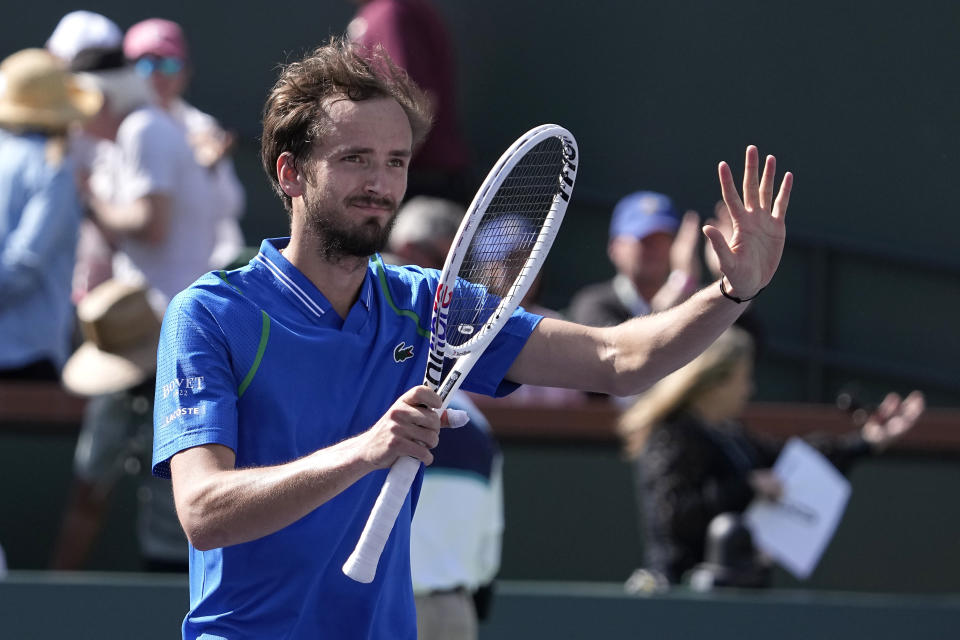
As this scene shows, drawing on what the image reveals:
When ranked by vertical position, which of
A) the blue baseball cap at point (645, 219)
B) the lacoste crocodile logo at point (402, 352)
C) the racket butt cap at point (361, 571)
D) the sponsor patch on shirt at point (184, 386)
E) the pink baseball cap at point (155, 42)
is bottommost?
the racket butt cap at point (361, 571)

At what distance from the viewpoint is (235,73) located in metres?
8.22

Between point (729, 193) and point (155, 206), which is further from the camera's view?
point (155, 206)

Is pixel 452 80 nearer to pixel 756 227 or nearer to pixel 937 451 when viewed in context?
pixel 937 451

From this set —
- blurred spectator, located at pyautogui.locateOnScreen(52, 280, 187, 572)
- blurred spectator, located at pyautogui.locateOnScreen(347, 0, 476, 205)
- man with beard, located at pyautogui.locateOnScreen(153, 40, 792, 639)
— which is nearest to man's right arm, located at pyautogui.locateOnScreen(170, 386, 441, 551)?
man with beard, located at pyautogui.locateOnScreen(153, 40, 792, 639)

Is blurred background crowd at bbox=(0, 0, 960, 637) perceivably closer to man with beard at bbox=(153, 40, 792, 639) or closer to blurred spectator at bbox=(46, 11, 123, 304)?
blurred spectator at bbox=(46, 11, 123, 304)

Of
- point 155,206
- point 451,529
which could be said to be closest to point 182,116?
point 155,206

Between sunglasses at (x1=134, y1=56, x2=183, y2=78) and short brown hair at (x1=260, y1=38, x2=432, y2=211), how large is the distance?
355 cm

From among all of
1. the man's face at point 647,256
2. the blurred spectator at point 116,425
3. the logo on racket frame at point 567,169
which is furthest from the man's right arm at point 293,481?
the man's face at point 647,256

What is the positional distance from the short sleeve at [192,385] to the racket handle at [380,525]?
253 millimetres

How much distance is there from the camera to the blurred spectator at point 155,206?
596 cm

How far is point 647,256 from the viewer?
653cm

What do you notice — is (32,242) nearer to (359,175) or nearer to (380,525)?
(359,175)

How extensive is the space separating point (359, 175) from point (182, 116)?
421 cm

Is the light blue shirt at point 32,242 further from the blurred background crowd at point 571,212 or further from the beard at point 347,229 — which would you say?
the beard at point 347,229
